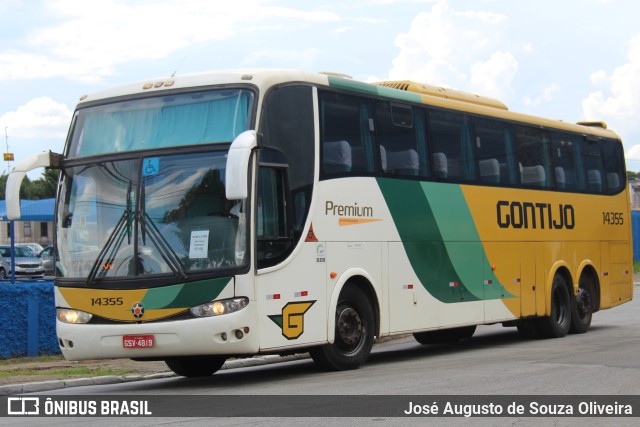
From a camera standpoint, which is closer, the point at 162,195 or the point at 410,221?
the point at 162,195

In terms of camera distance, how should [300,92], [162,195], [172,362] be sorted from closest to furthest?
1. [162,195]
2. [300,92]
3. [172,362]

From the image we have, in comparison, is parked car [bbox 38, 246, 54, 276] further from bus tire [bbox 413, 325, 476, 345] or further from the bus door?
the bus door

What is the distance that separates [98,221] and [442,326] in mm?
5881

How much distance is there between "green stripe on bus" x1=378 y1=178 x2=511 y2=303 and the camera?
1595 centimetres

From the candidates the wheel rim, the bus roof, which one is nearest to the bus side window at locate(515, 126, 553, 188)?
the bus roof

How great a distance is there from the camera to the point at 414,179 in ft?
53.3

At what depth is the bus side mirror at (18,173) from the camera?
1329 centimetres

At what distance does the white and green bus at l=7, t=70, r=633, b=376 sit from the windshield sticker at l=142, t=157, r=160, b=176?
2 cm

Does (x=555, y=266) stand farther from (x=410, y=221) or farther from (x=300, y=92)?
(x=300, y=92)

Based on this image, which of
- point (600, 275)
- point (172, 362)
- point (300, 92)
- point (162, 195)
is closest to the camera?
point (162, 195)

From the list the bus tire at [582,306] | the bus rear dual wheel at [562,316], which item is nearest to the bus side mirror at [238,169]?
the bus rear dual wheel at [562,316]

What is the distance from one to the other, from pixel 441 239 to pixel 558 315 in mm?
4777

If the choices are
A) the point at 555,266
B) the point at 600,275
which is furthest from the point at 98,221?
the point at 600,275

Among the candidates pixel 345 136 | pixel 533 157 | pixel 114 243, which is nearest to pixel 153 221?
pixel 114 243
